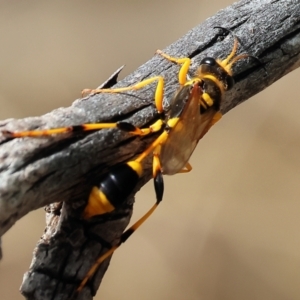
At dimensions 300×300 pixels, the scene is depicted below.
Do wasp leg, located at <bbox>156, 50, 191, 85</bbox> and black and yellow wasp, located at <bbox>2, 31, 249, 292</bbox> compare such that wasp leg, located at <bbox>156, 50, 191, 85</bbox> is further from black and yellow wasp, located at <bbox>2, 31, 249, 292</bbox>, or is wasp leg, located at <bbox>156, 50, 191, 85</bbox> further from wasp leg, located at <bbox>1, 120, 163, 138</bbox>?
wasp leg, located at <bbox>1, 120, 163, 138</bbox>

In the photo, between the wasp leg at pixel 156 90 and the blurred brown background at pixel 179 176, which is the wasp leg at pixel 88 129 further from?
the blurred brown background at pixel 179 176

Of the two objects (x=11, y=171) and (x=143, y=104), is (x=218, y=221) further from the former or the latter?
(x=11, y=171)

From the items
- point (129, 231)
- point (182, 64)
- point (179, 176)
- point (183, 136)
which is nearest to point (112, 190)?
point (129, 231)

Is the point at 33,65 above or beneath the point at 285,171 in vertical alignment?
above

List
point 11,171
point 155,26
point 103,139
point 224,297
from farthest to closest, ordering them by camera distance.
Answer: point 155,26, point 224,297, point 103,139, point 11,171

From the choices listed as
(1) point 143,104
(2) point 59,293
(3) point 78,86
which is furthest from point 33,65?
(2) point 59,293

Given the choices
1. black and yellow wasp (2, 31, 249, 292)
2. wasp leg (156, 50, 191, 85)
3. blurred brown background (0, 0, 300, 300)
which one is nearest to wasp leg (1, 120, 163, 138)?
black and yellow wasp (2, 31, 249, 292)

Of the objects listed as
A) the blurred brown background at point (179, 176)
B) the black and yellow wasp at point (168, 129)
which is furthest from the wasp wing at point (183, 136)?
the blurred brown background at point (179, 176)
